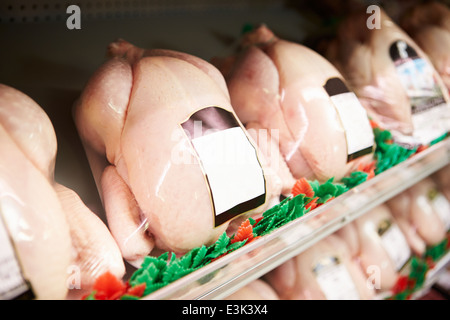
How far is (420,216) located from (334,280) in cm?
63

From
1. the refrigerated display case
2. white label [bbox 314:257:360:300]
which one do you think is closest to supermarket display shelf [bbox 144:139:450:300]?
the refrigerated display case

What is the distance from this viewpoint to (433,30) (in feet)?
4.69

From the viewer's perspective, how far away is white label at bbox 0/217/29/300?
49cm

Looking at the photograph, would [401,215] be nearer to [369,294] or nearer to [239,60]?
[369,294]

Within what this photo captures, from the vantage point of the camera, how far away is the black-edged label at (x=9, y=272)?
1.62 feet

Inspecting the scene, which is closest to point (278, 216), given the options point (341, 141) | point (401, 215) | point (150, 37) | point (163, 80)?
point (341, 141)

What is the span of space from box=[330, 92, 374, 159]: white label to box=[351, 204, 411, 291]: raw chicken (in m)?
0.45

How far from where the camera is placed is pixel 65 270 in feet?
1.88

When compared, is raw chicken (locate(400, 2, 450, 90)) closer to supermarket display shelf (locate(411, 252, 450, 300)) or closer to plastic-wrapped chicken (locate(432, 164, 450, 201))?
plastic-wrapped chicken (locate(432, 164, 450, 201))

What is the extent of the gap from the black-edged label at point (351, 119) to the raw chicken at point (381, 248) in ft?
1.43

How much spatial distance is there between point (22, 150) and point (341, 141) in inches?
28.3

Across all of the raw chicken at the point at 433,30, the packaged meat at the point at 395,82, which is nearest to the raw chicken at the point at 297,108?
the packaged meat at the point at 395,82

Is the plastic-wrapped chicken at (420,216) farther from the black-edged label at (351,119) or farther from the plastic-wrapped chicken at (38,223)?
the plastic-wrapped chicken at (38,223)

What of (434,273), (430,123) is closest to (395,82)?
(430,123)
